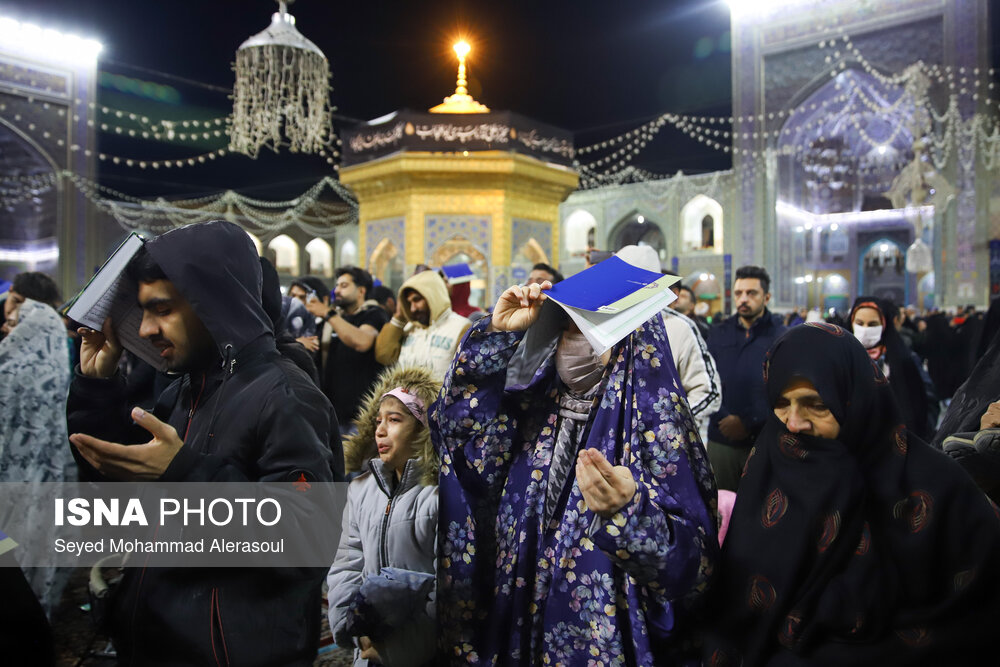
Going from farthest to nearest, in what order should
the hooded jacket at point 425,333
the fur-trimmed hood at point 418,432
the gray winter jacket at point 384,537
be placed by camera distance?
the hooded jacket at point 425,333 < the fur-trimmed hood at point 418,432 < the gray winter jacket at point 384,537

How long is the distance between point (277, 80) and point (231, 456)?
23.3 feet

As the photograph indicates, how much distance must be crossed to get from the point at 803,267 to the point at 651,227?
23.9ft

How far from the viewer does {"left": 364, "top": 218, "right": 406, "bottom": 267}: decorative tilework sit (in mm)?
11008

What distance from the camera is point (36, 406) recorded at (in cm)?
295

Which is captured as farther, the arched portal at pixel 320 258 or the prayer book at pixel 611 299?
the arched portal at pixel 320 258

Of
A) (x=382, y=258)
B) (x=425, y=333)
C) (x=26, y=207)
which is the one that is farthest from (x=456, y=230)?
(x=26, y=207)

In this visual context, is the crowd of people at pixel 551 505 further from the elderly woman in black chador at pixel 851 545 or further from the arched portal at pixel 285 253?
the arched portal at pixel 285 253

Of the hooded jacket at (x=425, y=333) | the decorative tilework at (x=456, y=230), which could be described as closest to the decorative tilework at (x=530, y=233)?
the decorative tilework at (x=456, y=230)

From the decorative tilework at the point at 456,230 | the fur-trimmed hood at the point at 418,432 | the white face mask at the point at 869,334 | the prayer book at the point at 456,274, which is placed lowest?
the fur-trimmed hood at the point at 418,432

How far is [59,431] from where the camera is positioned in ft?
10.2

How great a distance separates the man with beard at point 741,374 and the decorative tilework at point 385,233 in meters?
7.54

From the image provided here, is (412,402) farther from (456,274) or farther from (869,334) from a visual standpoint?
(456,274)

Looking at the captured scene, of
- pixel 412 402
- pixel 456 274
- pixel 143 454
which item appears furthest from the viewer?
pixel 456 274

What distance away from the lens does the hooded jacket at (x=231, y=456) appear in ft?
4.05
